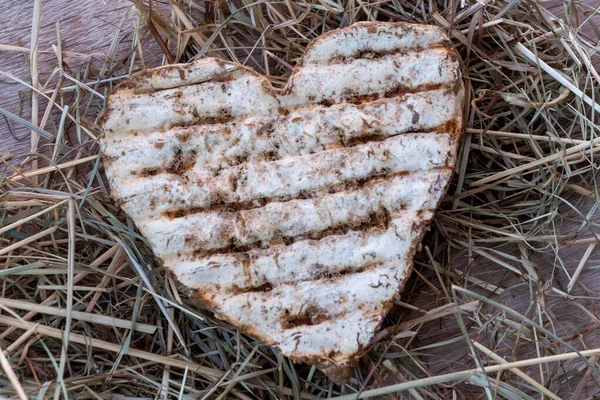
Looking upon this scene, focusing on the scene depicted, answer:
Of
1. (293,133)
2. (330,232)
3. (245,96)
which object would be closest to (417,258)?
(330,232)

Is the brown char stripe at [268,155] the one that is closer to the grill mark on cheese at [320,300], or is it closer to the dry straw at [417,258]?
the dry straw at [417,258]

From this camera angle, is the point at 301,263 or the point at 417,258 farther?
the point at 417,258

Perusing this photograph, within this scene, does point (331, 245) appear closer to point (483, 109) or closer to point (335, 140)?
point (335, 140)

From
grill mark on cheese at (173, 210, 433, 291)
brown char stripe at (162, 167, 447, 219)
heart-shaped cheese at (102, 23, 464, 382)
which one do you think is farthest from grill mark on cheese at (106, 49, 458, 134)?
grill mark on cheese at (173, 210, 433, 291)

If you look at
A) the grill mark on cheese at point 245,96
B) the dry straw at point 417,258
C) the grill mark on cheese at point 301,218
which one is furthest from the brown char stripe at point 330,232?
the grill mark on cheese at point 245,96

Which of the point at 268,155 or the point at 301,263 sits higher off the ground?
the point at 268,155

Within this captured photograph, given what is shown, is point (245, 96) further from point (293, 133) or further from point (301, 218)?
point (301, 218)
